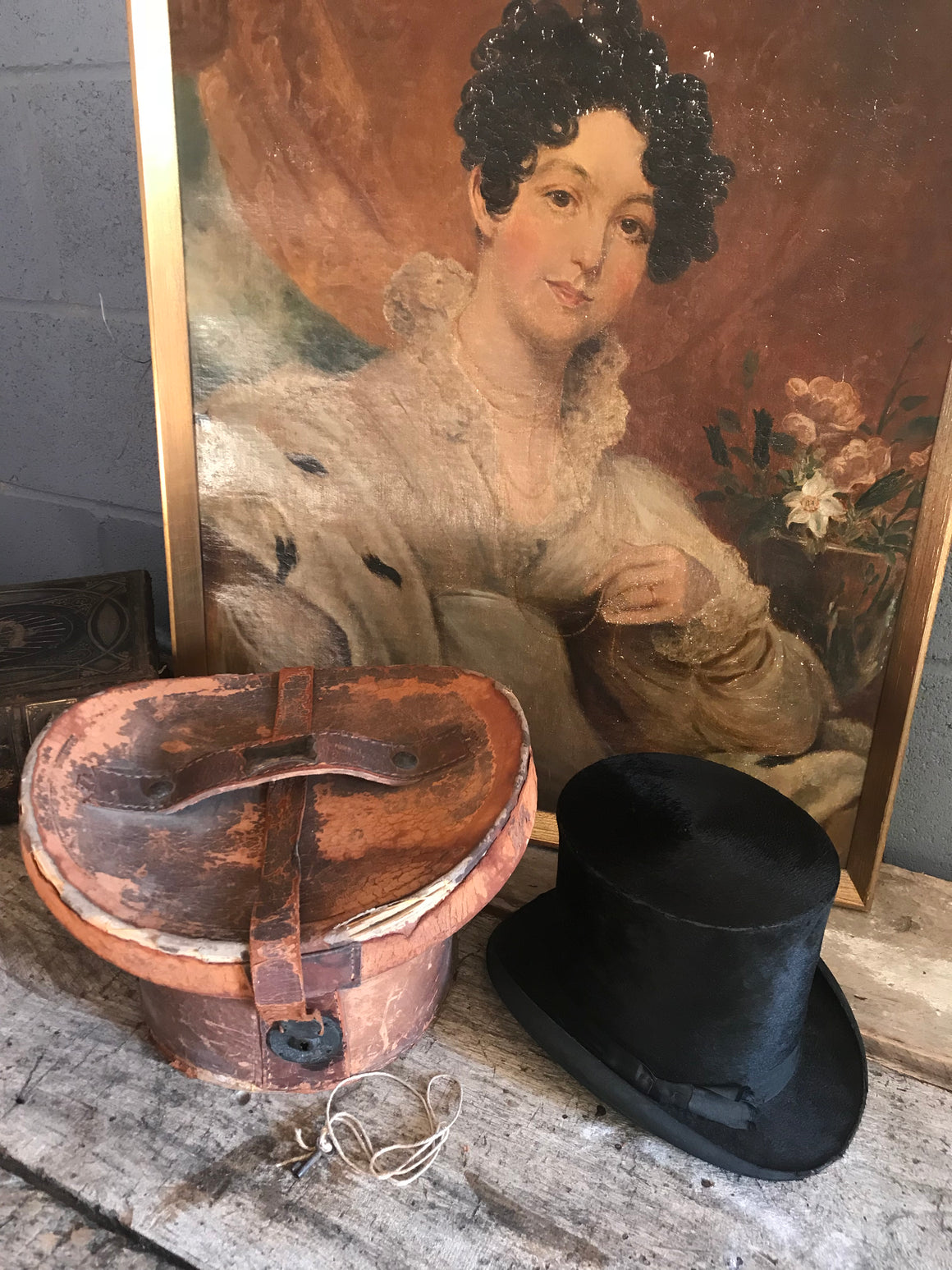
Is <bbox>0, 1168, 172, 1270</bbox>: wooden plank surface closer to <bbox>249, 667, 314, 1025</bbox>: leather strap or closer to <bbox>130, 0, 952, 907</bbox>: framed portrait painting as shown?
<bbox>249, 667, 314, 1025</bbox>: leather strap

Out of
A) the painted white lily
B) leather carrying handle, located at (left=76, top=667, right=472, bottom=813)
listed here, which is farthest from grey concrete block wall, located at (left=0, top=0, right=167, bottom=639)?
the painted white lily

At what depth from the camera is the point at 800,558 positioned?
875mm

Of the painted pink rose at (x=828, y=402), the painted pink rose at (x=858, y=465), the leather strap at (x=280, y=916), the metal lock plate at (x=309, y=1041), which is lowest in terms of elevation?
the metal lock plate at (x=309, y=1041)

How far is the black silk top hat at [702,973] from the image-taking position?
67 cm

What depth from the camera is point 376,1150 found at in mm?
708

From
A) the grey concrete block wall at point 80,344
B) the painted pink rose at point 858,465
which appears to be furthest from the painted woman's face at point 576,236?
the grey concrete block wall at point 80,344

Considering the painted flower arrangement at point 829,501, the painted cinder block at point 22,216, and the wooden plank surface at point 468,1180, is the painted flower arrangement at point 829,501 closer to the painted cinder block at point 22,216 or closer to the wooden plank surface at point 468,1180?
the wooden plank surface at point 468,1180

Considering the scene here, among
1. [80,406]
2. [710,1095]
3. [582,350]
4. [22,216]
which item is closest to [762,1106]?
[710,1095]

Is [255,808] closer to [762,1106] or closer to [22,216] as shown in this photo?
[762,1106]

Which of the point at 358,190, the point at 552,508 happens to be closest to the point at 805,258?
the point at 552,508

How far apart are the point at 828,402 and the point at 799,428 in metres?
0.03

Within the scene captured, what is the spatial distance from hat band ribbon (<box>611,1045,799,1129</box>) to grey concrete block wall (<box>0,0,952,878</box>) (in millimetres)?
477

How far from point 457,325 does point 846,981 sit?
0.77 meters

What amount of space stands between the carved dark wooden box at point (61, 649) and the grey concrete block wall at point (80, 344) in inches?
9.7
